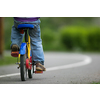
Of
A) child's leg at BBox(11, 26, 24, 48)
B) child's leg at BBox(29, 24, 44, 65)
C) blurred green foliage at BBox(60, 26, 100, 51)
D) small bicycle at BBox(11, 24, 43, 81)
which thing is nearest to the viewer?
small bicycle at BBox(11, 24, 43, 81)

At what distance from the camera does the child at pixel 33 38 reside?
495 cm

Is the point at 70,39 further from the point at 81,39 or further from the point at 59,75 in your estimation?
the point at 59,75

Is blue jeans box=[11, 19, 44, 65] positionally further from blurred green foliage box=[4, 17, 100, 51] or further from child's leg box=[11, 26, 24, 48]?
blurred green foliage box=[4, 17, 100, 51]

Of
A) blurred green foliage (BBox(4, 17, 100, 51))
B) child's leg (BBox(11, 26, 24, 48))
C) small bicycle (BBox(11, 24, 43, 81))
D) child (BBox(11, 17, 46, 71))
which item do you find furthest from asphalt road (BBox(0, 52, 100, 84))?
blurred green foliage (BBox(4, 17, 100, 51))

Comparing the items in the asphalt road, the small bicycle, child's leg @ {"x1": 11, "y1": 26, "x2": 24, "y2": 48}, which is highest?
child's leg @ {"x1": 11, "y1": 26, "x2": 24, "y2": 48}

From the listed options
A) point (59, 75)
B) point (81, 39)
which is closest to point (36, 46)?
point (59, 75)

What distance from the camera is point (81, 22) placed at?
106ft

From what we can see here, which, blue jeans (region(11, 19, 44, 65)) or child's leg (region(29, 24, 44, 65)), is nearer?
blue jeans (region(11, 19, 44, 65))

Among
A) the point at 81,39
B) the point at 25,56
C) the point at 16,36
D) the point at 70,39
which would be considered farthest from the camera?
the point at 70,39

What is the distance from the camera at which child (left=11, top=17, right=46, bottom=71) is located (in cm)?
495

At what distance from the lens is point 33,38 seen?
5258 mm
